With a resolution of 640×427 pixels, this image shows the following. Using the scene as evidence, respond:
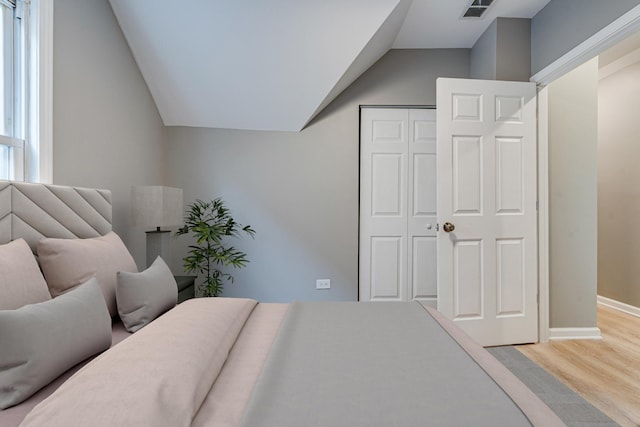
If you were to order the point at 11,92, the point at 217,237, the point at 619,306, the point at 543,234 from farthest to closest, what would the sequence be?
the point at 619,306 → the point at 217,237 → the point at 543,234 → the point at 11,92

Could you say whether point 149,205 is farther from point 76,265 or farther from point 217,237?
point 76,265

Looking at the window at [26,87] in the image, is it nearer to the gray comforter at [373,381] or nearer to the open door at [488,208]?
the gray comforter at [373,381]

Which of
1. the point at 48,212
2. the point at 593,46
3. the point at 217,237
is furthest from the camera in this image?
the point at 217,237

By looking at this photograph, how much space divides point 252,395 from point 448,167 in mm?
2360

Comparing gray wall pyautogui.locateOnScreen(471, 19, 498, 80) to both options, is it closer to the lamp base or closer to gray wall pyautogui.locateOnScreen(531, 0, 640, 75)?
gray wall pyautogui.locateOnScreen(531, 0, 640, 75)

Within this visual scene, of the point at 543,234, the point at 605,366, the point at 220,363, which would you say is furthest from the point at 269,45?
the point at 605,366

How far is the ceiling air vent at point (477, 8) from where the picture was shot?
104 inches

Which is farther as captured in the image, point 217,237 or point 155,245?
point 217,237

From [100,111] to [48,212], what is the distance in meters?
0.97

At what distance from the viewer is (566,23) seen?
2.49m

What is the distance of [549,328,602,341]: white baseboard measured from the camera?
9.44 feet

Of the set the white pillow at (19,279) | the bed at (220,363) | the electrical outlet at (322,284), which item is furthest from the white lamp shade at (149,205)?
the electrical outlet at (322,284)

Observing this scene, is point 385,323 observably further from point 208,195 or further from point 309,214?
point 208,195

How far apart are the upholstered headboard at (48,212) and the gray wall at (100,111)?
24cm
